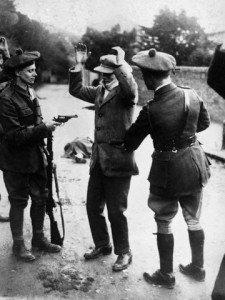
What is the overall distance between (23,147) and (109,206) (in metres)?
1.09

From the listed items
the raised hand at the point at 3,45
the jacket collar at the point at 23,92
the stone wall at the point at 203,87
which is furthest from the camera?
the stone wall at the point at 203,87

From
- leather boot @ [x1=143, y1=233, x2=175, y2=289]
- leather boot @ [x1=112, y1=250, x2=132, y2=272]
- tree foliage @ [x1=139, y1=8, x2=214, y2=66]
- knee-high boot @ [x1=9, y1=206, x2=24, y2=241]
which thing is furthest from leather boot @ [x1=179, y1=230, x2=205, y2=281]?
tree foliage @ [x1=139, y1=8, x2=214, y2=66]

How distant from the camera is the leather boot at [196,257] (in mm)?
3621

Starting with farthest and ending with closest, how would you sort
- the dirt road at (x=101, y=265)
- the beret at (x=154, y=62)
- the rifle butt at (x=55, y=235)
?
the rifle butt at (x=55, y=235) < the dirt road at (x=101, y=265) < the beret at (x=154, y=62)

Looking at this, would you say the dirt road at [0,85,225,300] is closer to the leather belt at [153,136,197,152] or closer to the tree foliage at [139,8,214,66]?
the leather belt at [153,136,197,152]

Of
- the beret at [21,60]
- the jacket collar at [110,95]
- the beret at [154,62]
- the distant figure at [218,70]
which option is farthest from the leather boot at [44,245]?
the distant figure at [218,70]

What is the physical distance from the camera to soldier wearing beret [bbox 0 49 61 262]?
3914 millimetres

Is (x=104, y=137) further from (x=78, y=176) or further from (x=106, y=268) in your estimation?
(x=78, y=176)

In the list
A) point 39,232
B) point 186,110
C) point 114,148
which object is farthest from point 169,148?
point 39,232

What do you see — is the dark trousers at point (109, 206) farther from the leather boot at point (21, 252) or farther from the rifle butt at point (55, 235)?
the leather boot at point (21, 252)

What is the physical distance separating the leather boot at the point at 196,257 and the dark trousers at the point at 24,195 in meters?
1.65

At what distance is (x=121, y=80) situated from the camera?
3604mm

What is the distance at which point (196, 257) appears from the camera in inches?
145

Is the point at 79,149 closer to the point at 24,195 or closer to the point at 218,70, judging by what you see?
the point at 24,195
